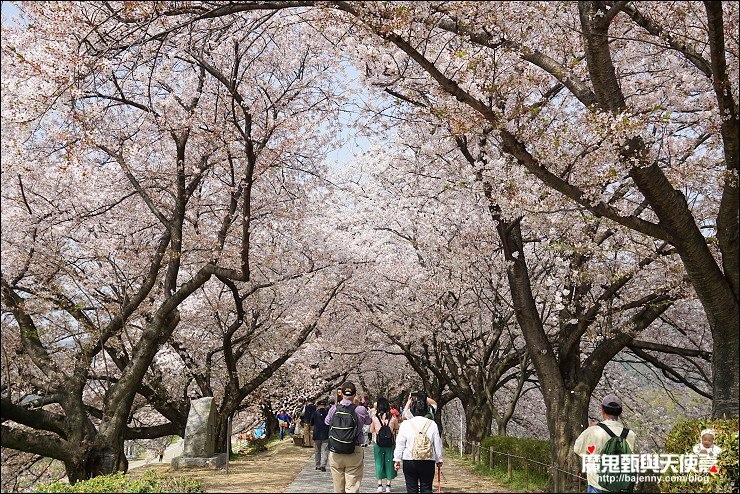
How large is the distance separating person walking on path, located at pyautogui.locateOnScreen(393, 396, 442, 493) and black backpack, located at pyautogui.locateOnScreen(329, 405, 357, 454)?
931 millimetres

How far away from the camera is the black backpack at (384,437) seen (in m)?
11.1

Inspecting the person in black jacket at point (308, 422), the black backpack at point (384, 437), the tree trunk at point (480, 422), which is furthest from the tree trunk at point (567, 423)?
the person in black jacket at point (308, 422)

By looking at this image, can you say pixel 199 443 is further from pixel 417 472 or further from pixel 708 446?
pixel 708 446

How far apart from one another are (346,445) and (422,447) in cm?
129

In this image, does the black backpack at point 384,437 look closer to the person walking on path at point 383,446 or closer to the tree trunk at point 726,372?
the person walking on path at point 383,446

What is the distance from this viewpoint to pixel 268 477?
533 inches

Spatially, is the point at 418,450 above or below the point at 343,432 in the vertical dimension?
below

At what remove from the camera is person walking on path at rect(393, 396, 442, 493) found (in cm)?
791

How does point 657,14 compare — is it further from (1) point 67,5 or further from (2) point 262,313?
(2) point 262,313

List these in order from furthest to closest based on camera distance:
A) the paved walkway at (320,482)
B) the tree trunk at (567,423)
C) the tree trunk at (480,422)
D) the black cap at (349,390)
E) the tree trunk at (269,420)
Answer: the tree trunk at (269,420) < the tree trunk at (480,422) < the paved walkway at (320,482) < the tree trunk at (567,423) < the black cap at (349,390)

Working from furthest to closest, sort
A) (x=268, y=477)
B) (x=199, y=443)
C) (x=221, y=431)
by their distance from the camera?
(x=221, y=431), (x=199, y=443), (x=268, y=477)

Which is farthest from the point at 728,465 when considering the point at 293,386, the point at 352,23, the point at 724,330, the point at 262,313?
the point at 293,386

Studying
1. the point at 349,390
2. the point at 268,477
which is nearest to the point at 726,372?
the point at 349,390

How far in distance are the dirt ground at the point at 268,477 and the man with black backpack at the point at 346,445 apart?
3.06 m
